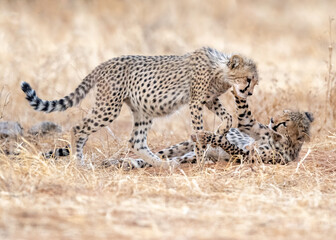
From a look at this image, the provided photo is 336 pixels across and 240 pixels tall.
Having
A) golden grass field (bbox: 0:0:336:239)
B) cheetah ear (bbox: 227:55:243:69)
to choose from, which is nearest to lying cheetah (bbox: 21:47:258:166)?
cheetah ear (bbox: 227:55:243:69)

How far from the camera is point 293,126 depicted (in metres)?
5.39

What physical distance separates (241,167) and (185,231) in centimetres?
211

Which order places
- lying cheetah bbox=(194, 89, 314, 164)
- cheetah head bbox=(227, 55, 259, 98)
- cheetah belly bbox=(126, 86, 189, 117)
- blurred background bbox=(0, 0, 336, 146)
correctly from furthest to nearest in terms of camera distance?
blurred background bbox=(0, 0, 336, 146) → cheetah belly bbox=(126, 86, 189, 117) → cheetah head bbox=(227, 55, 259, 98) → lying cheetah bbox=(194, 89, 314, 164)

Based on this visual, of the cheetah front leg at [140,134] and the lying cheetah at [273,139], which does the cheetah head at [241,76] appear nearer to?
the lying cheetah at [273,139]

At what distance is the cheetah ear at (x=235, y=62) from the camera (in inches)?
217

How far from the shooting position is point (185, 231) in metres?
3.04

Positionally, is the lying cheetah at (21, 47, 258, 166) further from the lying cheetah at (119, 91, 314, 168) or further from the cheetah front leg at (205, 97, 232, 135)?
the lying cheetah at (119, 91, 314, 168)

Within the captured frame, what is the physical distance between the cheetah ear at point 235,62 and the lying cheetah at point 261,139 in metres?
0.28

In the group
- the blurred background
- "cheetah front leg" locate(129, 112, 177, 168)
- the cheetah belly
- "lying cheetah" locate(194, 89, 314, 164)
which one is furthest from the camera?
the blurred background

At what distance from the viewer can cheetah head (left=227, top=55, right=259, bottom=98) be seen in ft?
18.0

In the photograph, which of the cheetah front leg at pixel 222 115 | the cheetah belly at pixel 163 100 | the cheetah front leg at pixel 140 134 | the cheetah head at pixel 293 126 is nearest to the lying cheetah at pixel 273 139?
the cheetah head at pixel 293 126

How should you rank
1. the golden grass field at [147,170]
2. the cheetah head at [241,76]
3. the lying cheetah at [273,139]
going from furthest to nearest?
the cheetah head at [241,76] < the lying cheetah at [273,139] < the golden grass field at [147,170]

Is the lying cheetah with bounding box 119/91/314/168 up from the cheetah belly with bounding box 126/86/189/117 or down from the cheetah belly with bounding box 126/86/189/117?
down

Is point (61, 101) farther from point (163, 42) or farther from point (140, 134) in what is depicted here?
point (163, 42)
